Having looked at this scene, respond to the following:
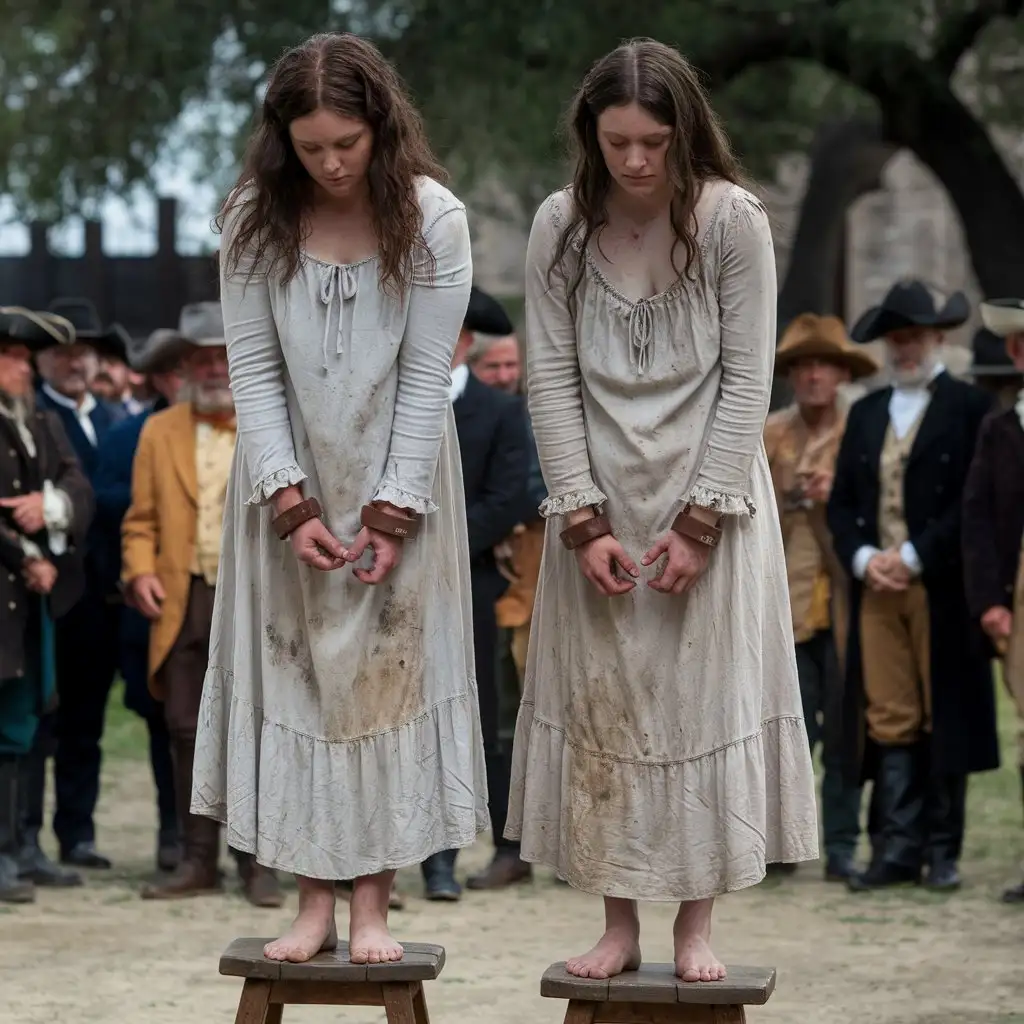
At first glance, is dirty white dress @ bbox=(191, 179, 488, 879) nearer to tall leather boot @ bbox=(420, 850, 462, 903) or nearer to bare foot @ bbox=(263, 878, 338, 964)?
bare foot @ bbox=(263, 878, 338, 964)

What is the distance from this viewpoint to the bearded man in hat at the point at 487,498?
8281 millimetres

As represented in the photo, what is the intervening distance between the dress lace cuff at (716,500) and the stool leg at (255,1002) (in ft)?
4.80

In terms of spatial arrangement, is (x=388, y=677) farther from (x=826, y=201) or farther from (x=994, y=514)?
(x=826, y=201)

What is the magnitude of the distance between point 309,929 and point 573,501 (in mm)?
1151

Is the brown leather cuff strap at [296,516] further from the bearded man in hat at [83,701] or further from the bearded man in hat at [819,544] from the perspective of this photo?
the bearded man in hat at [83,701]

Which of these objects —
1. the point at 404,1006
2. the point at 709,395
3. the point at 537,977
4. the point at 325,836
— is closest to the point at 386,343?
the point at 709,395

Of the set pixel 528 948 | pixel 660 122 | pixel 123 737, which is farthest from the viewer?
pixel 123 737

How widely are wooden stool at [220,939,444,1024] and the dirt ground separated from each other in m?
1.27

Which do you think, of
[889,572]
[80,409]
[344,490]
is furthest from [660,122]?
[80,409]

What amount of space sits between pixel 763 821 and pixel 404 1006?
0.91 meters

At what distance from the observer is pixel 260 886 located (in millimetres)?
8047

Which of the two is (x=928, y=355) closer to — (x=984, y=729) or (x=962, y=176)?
(x=984, y=729)

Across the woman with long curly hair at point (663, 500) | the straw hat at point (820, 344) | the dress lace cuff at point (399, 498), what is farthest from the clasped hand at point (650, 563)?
the straw hat at point (820, 344)

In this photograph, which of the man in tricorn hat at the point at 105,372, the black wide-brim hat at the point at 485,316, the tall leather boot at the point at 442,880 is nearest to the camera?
the tall leather boot at the point at 442,880
